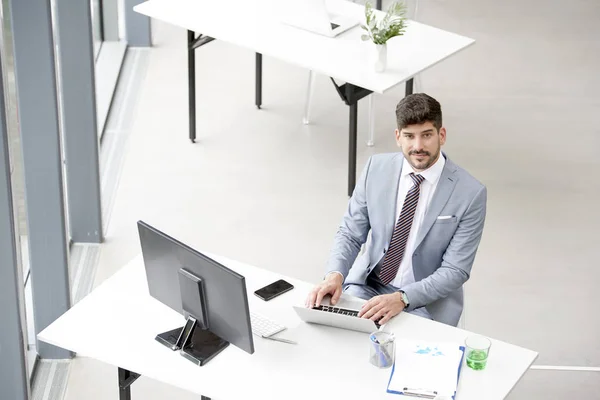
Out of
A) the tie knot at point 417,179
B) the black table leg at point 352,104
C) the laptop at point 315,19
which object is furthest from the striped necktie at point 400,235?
the laptop at point 315,19

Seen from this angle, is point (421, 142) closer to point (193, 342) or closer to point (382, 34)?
point (193, 342)

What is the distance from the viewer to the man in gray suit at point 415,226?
12.2 ft

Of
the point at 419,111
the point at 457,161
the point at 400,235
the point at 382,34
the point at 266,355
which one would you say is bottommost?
the point at 457,161

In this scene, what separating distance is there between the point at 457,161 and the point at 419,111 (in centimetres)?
271

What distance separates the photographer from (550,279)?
5.27m

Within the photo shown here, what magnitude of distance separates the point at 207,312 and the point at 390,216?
0.93 metres

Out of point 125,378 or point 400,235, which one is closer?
point 125,378

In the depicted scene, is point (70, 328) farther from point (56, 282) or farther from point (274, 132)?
point (274, 132)

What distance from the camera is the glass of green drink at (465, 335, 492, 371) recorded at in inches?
129

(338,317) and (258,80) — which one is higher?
(338,317)

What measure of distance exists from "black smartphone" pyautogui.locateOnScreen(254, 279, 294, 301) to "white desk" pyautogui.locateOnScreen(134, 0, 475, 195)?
1.76m

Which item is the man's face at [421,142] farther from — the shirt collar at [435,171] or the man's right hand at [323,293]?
the man's right hand at [323,293]

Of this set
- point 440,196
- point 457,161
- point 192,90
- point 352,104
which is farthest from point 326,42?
point 440,196

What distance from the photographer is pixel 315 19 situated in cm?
582
